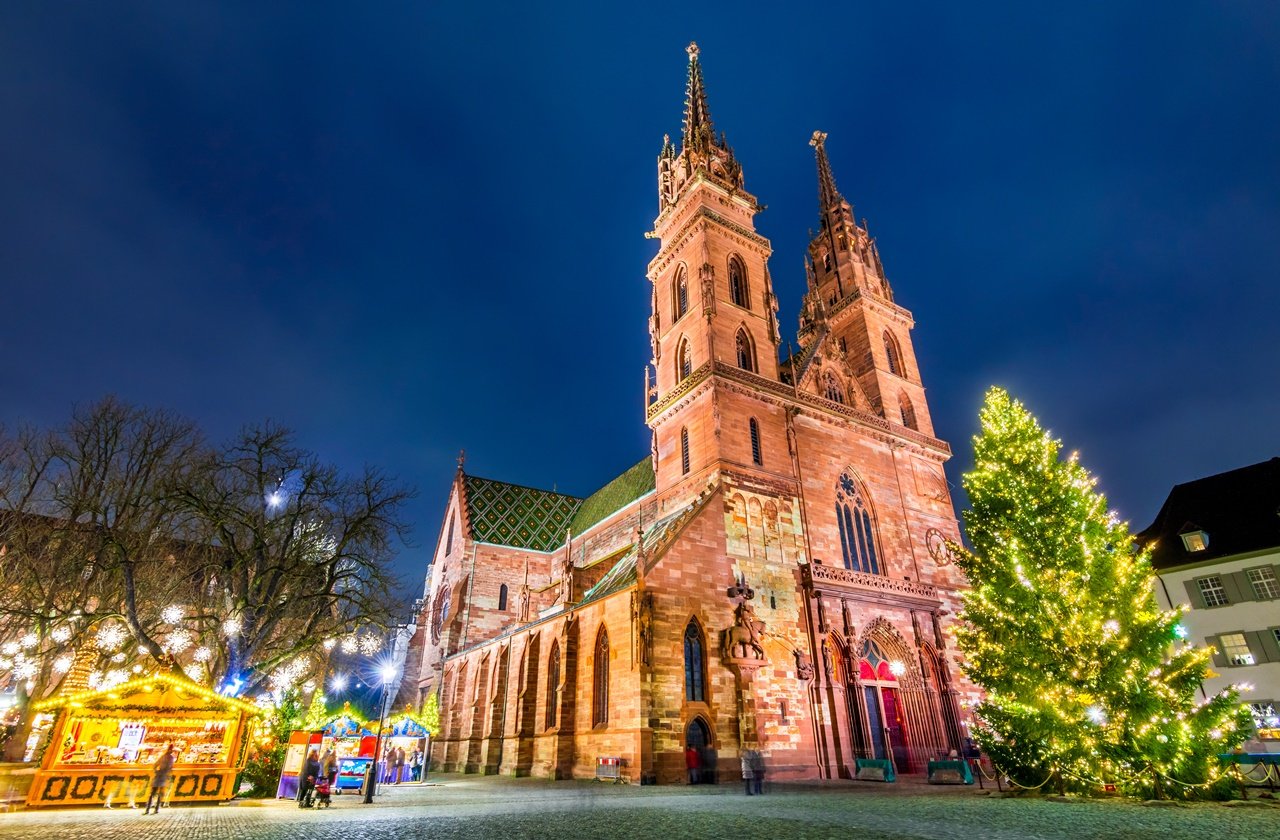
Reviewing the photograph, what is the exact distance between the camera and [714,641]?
2050cm

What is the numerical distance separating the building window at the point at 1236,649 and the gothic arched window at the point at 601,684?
86.0ft

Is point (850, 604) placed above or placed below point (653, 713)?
above

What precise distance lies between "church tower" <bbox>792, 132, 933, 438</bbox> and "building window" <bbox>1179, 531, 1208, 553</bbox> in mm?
12145

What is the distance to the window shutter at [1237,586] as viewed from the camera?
26281 mm

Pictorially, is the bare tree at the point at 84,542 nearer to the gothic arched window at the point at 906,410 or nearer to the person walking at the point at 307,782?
the person walking at the point at 307,782

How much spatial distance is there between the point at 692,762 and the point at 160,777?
1326 cm

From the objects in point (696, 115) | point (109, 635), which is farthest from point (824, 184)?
point (109, 635)

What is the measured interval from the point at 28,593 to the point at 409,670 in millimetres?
27837

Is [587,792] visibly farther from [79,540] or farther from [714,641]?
[79,540]

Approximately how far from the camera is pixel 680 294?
106ft

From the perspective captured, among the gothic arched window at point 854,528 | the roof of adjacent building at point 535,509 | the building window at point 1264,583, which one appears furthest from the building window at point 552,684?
the building window at point 1264,583

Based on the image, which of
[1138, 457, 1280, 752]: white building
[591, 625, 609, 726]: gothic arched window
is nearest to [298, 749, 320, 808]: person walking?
[591, 625, 609, 726]: gothic arched window

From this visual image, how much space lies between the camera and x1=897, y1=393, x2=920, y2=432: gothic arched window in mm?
33906

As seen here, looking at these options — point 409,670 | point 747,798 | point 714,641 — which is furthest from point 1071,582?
point 409,670
